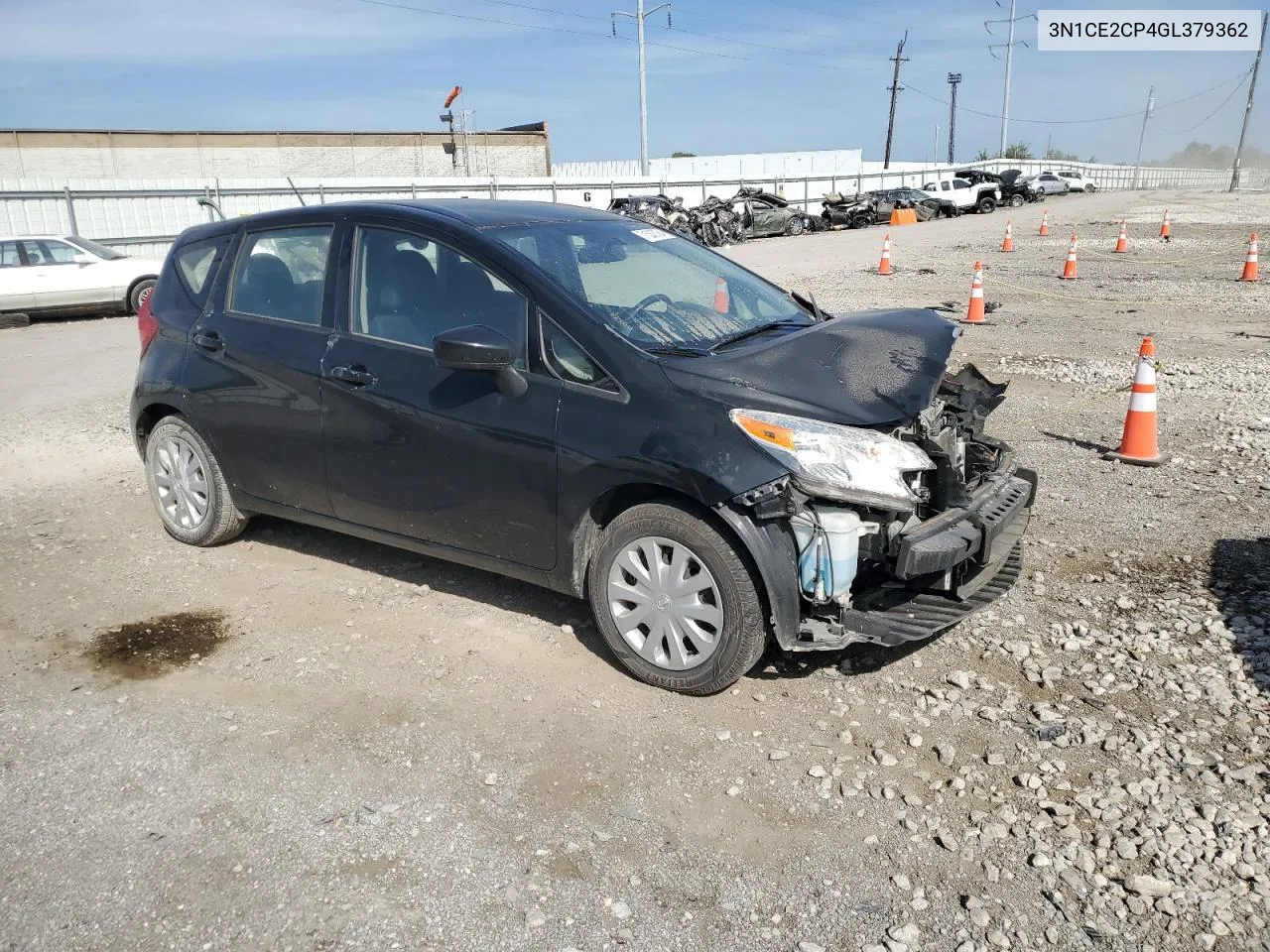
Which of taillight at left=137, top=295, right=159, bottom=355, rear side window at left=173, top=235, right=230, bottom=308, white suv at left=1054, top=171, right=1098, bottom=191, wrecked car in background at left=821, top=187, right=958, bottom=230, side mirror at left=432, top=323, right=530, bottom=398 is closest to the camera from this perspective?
side mirror at left=432, top=323, right=530, bottom=398

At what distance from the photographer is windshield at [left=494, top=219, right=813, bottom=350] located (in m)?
4.12

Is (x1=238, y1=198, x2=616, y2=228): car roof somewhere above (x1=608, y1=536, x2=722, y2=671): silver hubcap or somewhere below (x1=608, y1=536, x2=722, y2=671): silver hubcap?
above

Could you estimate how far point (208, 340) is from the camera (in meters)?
5.09

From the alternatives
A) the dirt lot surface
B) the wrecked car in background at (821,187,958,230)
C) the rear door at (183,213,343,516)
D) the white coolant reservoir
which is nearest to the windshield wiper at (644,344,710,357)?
the white coolant reservoir

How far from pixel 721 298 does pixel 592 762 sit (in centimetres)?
231

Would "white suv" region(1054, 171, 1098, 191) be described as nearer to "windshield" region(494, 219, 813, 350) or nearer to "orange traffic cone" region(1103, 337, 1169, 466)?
"orange traffic cone" region(1103, 337, 1169, 466)

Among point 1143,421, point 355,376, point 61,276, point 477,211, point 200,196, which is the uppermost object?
point 200,196

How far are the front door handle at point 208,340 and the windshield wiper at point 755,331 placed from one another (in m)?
2.56

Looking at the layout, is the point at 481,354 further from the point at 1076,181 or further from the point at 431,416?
the point at 1076,181

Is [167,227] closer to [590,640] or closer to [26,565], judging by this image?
[26,565]

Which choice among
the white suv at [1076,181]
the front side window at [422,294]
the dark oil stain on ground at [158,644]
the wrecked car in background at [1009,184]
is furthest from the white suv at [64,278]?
the white suv at [1076,181]

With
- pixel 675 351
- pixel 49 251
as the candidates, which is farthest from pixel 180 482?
pixel 49 251

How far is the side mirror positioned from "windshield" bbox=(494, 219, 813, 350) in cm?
38

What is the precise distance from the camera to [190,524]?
5504mm
